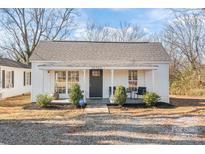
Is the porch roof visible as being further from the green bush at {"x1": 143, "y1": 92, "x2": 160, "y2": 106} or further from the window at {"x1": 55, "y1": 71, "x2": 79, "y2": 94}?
the green bush at {"x1": 143, "y1": 92, "x2": 160, "y2": 106}

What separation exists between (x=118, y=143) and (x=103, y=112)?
6.47 metres

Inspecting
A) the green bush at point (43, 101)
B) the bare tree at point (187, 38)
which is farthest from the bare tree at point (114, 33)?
the green bush at point (43, 101)

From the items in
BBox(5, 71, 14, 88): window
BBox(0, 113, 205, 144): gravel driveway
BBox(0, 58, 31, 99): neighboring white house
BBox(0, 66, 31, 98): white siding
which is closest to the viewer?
BBox(0, 113, 205, 144): gravel driveway

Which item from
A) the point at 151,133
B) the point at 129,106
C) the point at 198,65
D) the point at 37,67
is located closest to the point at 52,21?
the point at 198,65

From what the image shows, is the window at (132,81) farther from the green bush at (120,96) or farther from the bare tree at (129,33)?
the bare tree at (129,33)

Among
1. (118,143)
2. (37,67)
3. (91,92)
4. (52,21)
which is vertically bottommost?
(118,143)

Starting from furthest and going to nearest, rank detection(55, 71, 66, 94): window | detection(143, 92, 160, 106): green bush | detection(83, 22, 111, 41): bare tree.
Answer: detection(83, 22, 111, 41): bare tree, detection(55, 71, 66, 94): window, detection(143, 92, 160, 106): green bush

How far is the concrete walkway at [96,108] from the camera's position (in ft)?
48.5

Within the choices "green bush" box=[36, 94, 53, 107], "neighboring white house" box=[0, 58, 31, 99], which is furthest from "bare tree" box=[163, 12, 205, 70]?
"green bush" box=[36, 94, 53, 107]

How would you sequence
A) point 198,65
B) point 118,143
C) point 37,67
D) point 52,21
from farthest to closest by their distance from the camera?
point 52,21 → point 198,65 → point 37,67 → point 118,143

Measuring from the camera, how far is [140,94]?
61.3 ft

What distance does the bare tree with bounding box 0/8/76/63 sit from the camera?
124 ft

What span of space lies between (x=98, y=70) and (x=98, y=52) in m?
1.36
